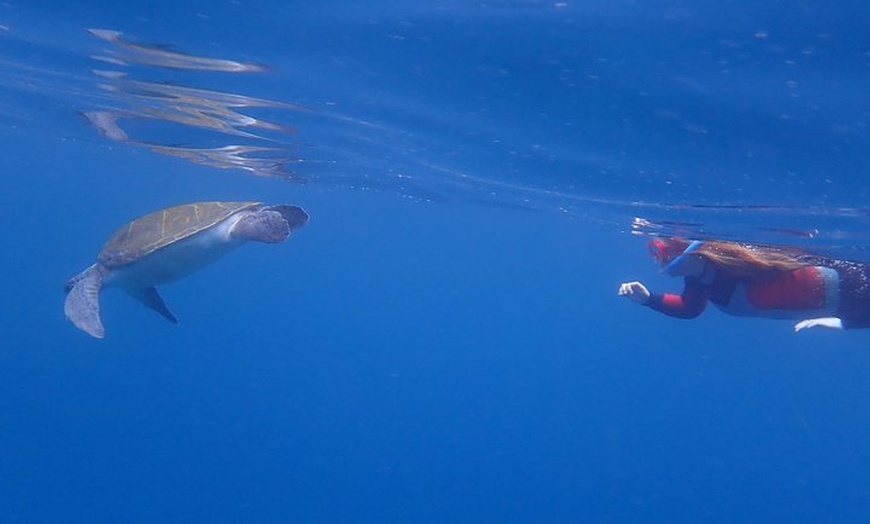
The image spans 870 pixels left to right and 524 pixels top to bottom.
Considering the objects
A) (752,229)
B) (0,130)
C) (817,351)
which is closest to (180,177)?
(0,130)

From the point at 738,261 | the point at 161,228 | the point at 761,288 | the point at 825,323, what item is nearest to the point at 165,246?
the point at 161,228

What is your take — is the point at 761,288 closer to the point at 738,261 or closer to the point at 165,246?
the point at 738,261

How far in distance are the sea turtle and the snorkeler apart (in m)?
5.24

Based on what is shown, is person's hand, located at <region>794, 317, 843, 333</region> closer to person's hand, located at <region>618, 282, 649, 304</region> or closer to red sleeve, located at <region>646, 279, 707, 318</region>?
red sleeve, located at <region>646, 279, 707, 318</region>

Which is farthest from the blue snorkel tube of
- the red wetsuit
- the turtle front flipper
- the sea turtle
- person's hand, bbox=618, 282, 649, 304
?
the turtle front flipper

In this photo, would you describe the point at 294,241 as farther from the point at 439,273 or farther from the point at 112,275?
the point at 112,275

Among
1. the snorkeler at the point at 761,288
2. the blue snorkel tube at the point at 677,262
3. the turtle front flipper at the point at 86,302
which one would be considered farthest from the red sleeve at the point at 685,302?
the turtle front flipper at the point at 86,302

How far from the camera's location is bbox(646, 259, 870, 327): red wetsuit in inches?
362

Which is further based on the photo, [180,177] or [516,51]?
[180,177]

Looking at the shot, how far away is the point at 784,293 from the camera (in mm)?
9250

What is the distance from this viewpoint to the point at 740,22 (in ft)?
21.1

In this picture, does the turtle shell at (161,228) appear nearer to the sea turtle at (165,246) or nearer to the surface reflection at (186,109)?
the sea turtle at (165,246)

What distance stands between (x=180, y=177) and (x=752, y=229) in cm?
2876

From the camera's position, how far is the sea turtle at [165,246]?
10781 mm
